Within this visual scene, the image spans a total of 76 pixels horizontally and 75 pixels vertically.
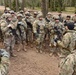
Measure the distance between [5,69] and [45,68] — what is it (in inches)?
226

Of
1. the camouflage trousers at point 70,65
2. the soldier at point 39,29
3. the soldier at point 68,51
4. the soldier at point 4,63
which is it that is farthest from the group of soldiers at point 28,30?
the soldier at point 4,63

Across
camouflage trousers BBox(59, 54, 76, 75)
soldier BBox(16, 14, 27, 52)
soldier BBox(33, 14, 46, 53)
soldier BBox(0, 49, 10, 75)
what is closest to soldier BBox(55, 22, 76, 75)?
camouflage trousers BBox(59, 54, 76, 75)

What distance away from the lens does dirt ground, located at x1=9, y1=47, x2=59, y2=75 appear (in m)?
Result: 10.3

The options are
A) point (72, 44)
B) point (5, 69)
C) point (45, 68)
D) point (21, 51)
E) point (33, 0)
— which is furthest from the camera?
point (33, 0)

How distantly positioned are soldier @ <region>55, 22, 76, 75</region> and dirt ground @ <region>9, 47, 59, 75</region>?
2.97m

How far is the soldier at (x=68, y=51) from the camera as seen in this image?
5.63m

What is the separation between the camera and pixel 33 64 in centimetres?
1110

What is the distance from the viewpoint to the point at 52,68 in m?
10.9

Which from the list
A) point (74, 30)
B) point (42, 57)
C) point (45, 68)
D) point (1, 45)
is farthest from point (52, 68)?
point (74, 30)

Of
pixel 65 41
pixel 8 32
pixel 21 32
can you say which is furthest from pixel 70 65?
pixel 21 32

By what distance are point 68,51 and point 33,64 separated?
3822 mm

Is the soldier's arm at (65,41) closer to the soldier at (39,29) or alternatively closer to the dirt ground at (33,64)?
the dirt ground at (33,64)

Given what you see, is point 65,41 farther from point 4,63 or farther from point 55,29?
point 55,29

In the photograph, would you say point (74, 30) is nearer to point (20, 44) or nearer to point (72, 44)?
point (72, 44)
